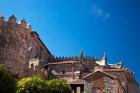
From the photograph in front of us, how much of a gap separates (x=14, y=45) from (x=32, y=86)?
19566mm

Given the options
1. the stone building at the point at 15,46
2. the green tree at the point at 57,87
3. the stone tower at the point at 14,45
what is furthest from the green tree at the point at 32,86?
the stone tower at the point at 14,45

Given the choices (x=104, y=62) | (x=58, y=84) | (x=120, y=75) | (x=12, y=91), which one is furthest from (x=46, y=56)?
(x=12, y=91)

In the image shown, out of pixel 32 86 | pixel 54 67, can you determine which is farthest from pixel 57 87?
pixel 54 67

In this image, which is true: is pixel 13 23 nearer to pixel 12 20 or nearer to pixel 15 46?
pixel 12 20

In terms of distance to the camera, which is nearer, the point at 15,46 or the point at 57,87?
the point at 57,87

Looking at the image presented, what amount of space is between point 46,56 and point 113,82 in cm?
1980

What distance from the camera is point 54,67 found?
278 feet

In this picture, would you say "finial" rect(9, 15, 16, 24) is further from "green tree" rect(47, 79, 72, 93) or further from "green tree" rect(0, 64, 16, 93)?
"green tree" rect(0, 64, 16, 93)

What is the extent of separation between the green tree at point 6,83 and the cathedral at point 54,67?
49.1ft

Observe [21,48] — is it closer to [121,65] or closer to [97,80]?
[97,80]

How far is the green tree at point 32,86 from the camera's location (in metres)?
56.0

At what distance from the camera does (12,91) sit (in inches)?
2020

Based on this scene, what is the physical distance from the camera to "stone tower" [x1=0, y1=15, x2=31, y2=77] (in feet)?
240

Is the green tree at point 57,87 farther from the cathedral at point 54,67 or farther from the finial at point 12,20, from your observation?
the finial at point 12,20
